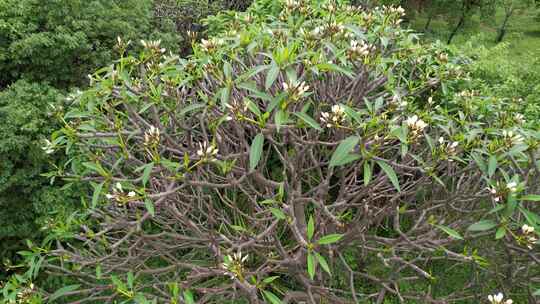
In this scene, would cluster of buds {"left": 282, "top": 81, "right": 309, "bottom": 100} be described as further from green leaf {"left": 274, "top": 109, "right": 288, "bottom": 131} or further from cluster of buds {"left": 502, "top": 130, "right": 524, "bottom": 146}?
cluster of buds {"left": 502, "top": 130, "right": 524, "bottom": 146}

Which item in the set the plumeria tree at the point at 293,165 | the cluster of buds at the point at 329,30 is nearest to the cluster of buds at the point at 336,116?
the plumeria tree at the point at 293,165

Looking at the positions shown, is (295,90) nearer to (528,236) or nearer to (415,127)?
(415,127)

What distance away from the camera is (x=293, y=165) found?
6.73 feet

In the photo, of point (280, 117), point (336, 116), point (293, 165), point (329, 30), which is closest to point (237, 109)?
point (280, 117)

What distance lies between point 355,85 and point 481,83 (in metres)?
1.80

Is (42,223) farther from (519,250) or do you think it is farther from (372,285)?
(519,250)

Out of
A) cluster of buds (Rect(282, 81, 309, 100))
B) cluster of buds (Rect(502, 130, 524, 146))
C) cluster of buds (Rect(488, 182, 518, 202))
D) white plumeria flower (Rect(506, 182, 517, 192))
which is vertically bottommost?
cluster of buds (Rect(488, 182, 518, 202))

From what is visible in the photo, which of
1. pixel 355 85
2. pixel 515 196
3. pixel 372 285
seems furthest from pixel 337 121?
pixel 372 285

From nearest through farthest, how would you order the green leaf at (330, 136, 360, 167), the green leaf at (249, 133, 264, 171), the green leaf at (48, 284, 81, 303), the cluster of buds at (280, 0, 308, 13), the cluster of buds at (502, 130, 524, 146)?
1. the green leaf at (330, 136, 360, 167)
2. the green leaf at (249, 133, 264, 171)
3. the cluster of buds at (502, 130, 524, 146)
4. the green leaf at (48, 284, 81, 303)
5. the cluster of buds at (280, 0, 308, 13)

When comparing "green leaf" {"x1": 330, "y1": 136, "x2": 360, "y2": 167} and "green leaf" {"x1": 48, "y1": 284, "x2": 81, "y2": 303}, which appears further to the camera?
"green leaf" {"x1": 48, "y1": 284, "x2": 81, "y2": 303}

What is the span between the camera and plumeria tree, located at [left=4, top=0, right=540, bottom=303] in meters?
1.69

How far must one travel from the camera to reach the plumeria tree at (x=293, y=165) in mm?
1693

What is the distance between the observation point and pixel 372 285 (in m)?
2.82

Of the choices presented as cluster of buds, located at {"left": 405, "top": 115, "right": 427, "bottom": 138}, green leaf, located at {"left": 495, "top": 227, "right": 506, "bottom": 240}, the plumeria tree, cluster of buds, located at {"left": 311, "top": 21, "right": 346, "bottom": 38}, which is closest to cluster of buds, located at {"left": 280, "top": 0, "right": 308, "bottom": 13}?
the plumeria tree
